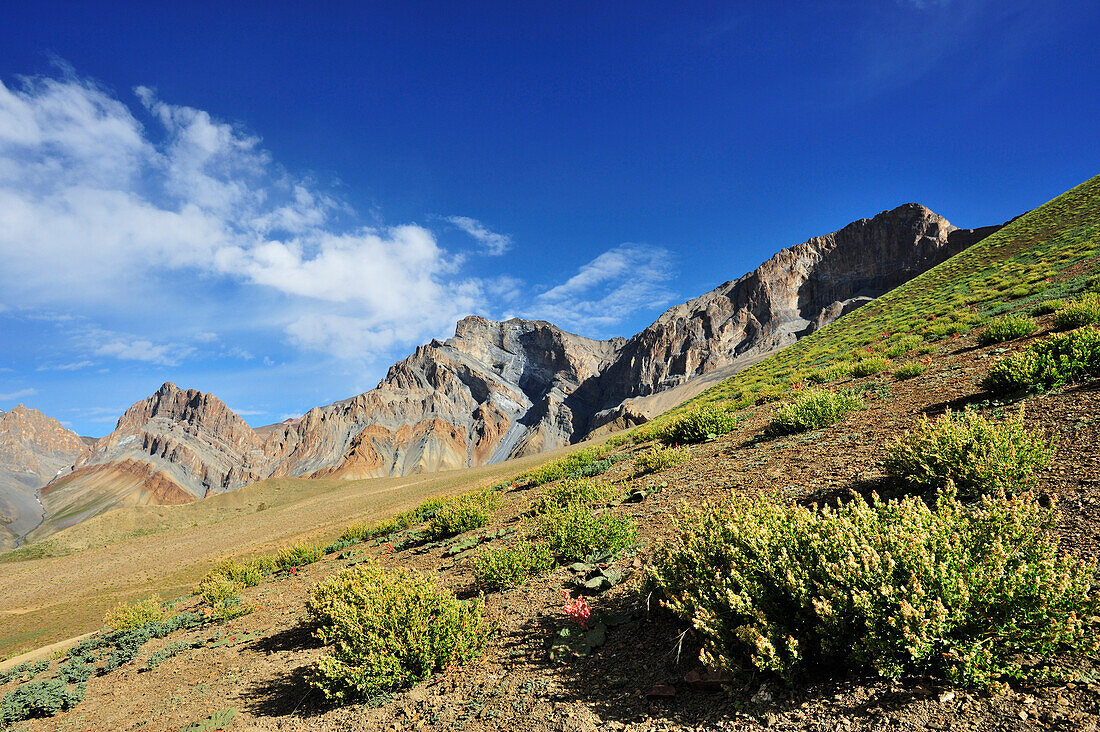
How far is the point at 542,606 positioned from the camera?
19.0 feet

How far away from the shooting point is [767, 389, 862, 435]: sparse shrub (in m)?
10.4

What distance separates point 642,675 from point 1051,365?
863 centimetres

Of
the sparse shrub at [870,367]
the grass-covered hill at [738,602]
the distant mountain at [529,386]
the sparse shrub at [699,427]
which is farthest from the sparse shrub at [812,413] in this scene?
the distant mountain at [529,386]

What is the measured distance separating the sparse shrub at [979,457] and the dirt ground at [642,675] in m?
0.28

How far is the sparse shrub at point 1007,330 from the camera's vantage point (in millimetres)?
11664

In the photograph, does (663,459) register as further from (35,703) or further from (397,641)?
(35,703)

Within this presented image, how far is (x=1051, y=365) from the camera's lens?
7504 mm

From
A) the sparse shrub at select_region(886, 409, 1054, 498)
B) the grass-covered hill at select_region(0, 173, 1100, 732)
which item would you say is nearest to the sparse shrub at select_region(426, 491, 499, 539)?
the grass-covered hill at select_region(0, 173, 1100, 732)

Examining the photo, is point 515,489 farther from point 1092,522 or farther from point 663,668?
point 1092,522

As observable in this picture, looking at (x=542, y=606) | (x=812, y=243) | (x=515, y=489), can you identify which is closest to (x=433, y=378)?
(x=812, y=243)

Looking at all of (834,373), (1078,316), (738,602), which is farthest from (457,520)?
(1078,316)

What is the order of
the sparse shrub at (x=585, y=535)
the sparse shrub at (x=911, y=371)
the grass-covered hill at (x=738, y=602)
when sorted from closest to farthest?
the grass-covered hill at (x=738, y=602) < the sparse shrub at (x=585, y=535) < the sparse shrub at (x=911, y=371)

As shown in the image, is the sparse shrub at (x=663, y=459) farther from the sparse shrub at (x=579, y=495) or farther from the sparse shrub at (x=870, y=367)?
the sparse shrub at (x=870, y=367)

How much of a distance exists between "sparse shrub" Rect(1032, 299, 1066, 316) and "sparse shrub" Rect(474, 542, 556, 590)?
1571cm
